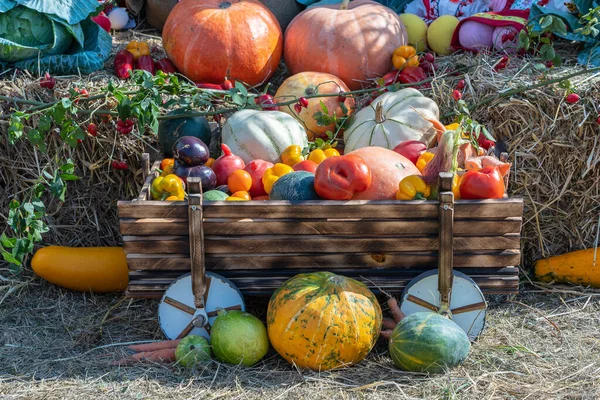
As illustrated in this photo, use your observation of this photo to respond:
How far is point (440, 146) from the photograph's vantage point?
3.01m

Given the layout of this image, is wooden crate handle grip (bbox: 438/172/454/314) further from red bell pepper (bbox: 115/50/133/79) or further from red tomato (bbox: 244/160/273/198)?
red bell pepper (bbox: 115/50/133/79)

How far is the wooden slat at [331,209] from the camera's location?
294 centimetres

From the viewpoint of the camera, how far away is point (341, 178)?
298 cm

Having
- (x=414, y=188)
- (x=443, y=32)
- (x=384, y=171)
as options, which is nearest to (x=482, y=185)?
(x=414, y=188)

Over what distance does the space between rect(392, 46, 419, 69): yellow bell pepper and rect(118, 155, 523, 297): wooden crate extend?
1550 mm

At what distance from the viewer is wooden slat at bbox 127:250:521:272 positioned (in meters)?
3.05

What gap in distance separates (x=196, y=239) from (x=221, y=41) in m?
1.74

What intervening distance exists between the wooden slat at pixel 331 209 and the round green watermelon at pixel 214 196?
8.2 inches

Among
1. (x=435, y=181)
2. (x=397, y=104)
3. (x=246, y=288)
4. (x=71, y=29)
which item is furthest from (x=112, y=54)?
(x=435, y=181)

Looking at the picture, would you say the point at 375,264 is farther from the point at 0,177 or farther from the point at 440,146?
the point at 0,177

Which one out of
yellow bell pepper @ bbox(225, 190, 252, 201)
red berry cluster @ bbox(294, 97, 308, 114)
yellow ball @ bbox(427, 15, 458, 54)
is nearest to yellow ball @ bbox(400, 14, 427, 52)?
yellow ball @ bbox(427, 15, 458, 54)

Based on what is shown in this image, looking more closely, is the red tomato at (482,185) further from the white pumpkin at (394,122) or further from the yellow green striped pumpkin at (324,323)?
the white pumpkin at (394,122)

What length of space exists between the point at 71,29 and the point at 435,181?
2.35m

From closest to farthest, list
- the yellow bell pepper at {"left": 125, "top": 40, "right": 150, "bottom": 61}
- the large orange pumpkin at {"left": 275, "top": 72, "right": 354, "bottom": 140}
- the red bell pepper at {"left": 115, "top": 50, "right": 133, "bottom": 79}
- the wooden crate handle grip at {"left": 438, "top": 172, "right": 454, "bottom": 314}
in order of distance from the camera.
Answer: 1. the wooden crate handle grip at {"left": 438, "top": 172, "right": 454, "bottom": 314}
2. the large orange pumpkin at {"left": 275, "top": 72, "right": 354, "bottom": 140}
3. the red bell pepper at {"left": 115, "top": 50, "right": 133, "bottom": 79}
4. the yellow bell pepper at {"left": 125, "top": 40, "right": 150, "bottom": 61}
